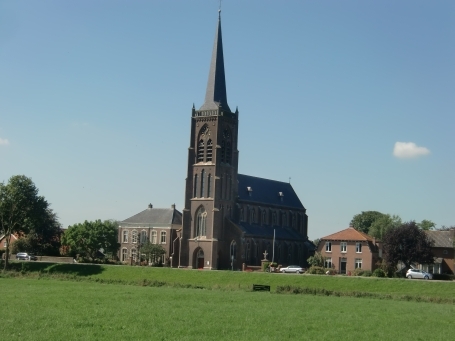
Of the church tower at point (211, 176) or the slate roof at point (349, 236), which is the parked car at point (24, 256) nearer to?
the church tower at point (211, 176)

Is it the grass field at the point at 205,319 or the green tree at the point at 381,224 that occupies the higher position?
the green tree at the point at 381,224

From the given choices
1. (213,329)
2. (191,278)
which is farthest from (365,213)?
(213,329)

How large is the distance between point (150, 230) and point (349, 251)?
30442 millimetres

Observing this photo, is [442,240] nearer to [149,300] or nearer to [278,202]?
[278,202]

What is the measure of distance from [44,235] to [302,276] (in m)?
52.3

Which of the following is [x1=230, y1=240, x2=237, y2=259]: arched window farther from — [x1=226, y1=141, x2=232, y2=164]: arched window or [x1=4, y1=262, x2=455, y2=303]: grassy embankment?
[x1=4, y1=262, x2=455, y2=303]: grassy embankment

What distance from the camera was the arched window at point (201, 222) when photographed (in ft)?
286

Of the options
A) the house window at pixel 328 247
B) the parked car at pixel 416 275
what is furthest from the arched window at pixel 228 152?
the parked car at pixel 416 275

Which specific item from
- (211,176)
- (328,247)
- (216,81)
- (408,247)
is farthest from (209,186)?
(408,247)

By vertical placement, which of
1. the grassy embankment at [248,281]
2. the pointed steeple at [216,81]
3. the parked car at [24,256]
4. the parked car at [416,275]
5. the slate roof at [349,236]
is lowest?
the grassy embankment at [248,281]

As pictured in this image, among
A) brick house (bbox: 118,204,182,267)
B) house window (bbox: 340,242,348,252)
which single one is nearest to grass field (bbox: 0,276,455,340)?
→ house window (bbox: 340,242,348,252)

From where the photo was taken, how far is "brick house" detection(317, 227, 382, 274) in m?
86.4

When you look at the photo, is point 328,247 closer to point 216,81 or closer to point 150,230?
point 216,81

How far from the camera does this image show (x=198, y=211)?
88000mm
